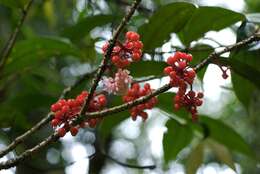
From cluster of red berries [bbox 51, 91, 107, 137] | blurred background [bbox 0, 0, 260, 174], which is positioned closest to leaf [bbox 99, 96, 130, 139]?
blurred background [bbox 0, 0, 260, 174]

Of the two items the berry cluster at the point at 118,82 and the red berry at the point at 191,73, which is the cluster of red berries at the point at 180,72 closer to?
the red berry at the point at 191,73

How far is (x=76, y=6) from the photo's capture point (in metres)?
2.51

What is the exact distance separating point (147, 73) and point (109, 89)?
0.31 m

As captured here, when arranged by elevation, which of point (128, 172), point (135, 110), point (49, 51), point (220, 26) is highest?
point (49, 51)

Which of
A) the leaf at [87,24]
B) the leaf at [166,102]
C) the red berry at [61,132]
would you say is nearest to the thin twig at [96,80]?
the red berry at [61,132]

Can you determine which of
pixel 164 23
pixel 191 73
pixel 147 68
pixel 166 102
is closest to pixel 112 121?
pixel 166 102

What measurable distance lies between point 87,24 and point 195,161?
2.08ft

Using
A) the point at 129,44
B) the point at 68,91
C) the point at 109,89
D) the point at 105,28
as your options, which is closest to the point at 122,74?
the point at 109,89

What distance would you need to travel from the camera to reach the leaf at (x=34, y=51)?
164 centimetres

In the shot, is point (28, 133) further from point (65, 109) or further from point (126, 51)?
point (126, 51)

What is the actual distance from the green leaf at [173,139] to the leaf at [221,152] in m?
0.10

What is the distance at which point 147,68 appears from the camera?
1387 mm

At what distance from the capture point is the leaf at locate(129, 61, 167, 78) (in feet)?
4.47

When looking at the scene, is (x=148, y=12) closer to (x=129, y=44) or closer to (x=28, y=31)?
(x=28, y=31)
